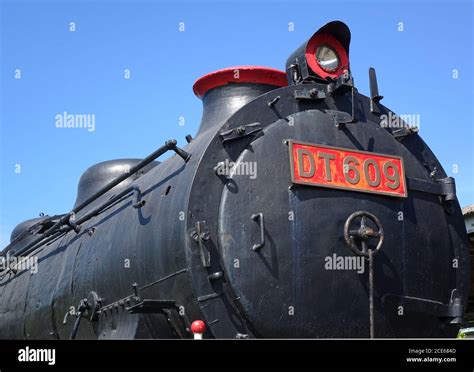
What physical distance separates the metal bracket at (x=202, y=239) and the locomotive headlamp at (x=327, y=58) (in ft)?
5.62

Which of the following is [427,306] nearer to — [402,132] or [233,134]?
[402,132]

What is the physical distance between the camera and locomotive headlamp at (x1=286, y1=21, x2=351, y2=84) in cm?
509

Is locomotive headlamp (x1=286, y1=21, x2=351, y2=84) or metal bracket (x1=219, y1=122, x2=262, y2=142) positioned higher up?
locomotive headlamp (x1=286, y1=21, x2=351, y2=84)

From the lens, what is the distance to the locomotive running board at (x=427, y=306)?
4.71 meters

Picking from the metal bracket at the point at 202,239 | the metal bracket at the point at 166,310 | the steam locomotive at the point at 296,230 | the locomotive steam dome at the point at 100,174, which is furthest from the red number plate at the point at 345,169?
the locomotive steam dome at the point at 100,174

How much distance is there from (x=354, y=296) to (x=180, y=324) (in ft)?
3.84

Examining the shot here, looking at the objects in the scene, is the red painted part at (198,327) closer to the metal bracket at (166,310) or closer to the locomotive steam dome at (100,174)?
the metal bracket at (166,310)

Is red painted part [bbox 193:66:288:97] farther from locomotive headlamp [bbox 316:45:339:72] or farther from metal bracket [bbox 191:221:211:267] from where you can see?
metal bracket [bbox 191:221:211:267]

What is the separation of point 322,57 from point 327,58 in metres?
0.05

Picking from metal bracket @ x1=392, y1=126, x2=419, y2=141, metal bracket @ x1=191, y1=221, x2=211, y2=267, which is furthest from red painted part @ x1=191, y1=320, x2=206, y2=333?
metal bracket @ x1=392, y1=126, x2=419, y2=141

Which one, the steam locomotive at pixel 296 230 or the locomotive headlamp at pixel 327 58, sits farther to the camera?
the locomotive headlamp at pixel 327 58

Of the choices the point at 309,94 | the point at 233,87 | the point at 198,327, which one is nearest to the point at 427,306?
the point at 309,94

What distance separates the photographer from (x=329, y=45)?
520cm
